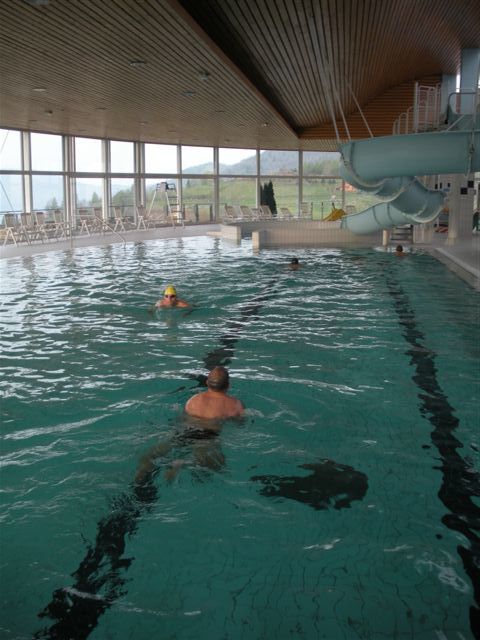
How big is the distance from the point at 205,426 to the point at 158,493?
2.42 ft

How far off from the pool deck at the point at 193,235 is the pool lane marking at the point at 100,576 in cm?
699

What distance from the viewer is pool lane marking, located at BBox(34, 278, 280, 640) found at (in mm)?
2287

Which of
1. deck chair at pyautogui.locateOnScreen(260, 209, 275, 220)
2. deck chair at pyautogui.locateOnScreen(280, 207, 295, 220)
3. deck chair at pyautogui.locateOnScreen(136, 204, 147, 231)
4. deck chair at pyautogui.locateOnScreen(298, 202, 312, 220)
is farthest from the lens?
deck chair at pyautogui.locateOnScreen(298, 202, 312, 220)

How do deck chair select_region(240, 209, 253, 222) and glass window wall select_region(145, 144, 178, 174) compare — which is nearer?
glass window wall select_region(145, 144, 178, 174)

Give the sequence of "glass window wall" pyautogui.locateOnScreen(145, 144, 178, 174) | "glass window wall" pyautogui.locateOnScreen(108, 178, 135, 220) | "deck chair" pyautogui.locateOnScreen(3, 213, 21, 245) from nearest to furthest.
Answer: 1. "deck chair" pyautogui.locateOnScreen(3, 213, 21, 245)
2. "glass window wall" pyautogui.locateOnScreen(108, 178, 135, 220)
3. "glass window wall" pyautogui.locateOnScreen(145, 144, 178, 174)

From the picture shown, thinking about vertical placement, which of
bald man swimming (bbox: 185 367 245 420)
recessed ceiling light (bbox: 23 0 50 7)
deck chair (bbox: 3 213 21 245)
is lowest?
bald man swimming (bbox: 185 367 245 420)

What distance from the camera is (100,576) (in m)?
2.59

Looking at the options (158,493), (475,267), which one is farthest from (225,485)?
(475,267)

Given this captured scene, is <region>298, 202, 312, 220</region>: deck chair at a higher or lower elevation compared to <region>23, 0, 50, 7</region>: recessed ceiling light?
lower

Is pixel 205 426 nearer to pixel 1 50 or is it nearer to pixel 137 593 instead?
pixel 137 593

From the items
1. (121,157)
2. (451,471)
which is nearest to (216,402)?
(451,471)

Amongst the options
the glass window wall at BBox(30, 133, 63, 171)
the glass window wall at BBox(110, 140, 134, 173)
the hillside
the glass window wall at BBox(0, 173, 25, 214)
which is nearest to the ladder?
the glass window wall at BBox(110, 140, 134, 173)

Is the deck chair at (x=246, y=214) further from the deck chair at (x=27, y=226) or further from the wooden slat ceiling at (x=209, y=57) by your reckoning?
the deck chair at (x=27, y=226)

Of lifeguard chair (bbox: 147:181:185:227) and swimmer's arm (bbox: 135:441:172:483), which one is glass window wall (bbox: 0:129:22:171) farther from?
swimmer's arm (bbox: 135:441:172:483)
